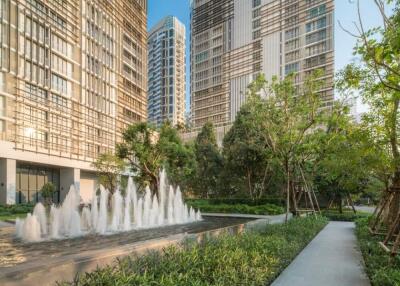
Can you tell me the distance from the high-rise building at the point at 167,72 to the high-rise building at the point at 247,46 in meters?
34.7

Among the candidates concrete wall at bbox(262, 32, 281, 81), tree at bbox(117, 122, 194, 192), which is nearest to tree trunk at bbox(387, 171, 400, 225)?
tree at bbox(117, 122, 194, 192)

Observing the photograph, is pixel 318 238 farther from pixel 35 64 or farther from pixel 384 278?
pixel 35 64

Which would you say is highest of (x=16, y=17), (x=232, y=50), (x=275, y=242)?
(x=232, y=50)

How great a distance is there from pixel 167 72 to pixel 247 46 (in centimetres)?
5246

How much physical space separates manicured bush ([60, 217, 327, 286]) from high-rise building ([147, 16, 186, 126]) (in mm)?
107482

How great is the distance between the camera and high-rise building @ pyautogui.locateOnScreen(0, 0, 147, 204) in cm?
3209

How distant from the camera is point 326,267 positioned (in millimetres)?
8438

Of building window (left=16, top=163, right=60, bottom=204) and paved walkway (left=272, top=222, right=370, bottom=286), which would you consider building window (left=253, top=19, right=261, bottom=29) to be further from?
paved walkway (left=272, top=222, right=370, bottom=286)

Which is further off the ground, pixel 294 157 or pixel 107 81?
pixel 107 81

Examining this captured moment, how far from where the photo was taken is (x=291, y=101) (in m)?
15.5

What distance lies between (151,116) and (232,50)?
55733 mm

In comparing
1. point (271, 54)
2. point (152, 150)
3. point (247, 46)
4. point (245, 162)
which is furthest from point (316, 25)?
point (152, 150)

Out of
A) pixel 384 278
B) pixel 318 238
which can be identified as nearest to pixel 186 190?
pixel 318 238

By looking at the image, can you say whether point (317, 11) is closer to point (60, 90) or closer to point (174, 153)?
point (60, 90)
